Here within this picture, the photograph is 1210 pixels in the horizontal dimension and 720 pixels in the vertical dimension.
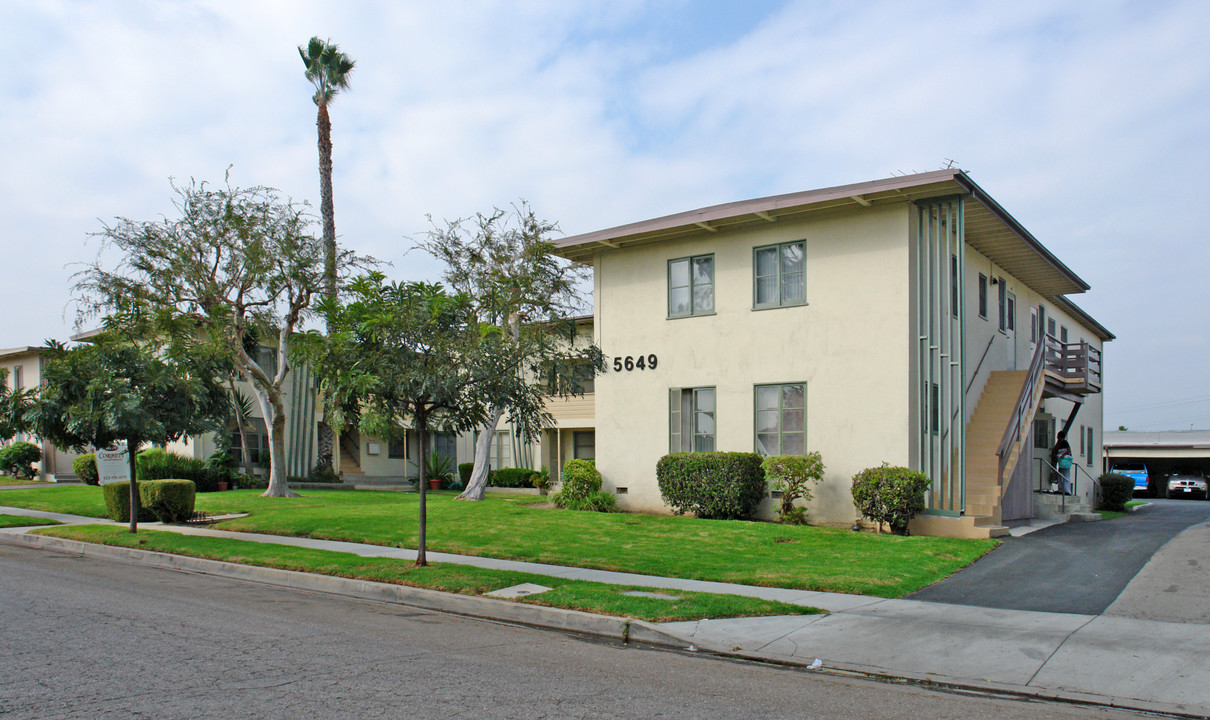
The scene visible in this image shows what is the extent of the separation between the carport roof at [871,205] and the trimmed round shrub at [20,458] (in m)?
24.1

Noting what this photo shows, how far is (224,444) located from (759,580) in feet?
78.6

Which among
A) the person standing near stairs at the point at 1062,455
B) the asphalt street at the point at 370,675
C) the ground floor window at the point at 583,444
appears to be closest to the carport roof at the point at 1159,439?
the person standing near stairs at the point at 1062,455

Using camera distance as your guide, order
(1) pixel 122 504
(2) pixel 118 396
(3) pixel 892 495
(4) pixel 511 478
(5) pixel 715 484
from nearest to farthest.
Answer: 1. (2) pixel 118 396
2. (3) pixel 892 495
3. (5) pixel 715 484
4. (1) pixel 122 504
5. (4) pixel 511 478

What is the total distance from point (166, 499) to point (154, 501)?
0.25 meters

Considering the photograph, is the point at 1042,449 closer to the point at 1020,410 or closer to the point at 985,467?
the point at 1020,410

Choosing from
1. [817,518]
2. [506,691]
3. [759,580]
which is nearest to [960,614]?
[759,580]

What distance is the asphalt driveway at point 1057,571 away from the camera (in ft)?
33.1

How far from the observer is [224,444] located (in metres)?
29.9

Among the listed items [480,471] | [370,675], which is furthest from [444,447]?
[370,675]

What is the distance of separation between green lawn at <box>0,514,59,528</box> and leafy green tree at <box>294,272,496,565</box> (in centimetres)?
1071

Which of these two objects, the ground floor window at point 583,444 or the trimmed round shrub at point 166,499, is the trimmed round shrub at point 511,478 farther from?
the trimmed round shrub at point 166,499

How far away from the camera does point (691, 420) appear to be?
64.6 feet

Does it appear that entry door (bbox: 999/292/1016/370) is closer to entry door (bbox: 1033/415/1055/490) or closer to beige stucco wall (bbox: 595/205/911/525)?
entry door (bbox: 1033/415/1055/490)

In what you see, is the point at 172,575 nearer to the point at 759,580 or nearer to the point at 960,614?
the point at 759,580
